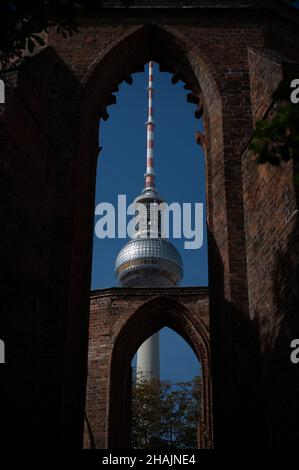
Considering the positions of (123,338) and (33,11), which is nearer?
(33,11)

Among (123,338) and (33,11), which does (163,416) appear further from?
(33,11)

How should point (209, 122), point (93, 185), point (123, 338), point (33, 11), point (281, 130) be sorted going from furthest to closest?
point (123, 338)
point (209, 122)
point (93, 185)
point (33, 11)
point (281, 130)

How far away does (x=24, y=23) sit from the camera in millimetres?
5465

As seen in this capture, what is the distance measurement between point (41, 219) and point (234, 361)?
9.18 ft

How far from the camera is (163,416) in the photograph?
84.1 feet

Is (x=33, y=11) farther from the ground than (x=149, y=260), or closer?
closer

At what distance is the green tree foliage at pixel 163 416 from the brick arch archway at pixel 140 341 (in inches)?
338

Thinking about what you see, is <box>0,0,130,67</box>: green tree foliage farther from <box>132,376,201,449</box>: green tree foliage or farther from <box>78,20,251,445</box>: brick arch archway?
<box>132,376,201,449</box>: green tree foliage

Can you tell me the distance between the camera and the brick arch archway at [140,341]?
51.4 feet

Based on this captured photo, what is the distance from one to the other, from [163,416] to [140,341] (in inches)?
355

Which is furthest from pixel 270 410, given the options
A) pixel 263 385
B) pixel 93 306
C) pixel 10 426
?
pixel 93 306

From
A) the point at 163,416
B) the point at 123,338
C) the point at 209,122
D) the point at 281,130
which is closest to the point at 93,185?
the point at 209,122

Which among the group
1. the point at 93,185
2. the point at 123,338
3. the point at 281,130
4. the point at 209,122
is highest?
the point at 209,122

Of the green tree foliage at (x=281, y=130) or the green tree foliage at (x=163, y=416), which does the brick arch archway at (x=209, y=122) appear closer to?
the green tree foliage at (x=281, y=130)
